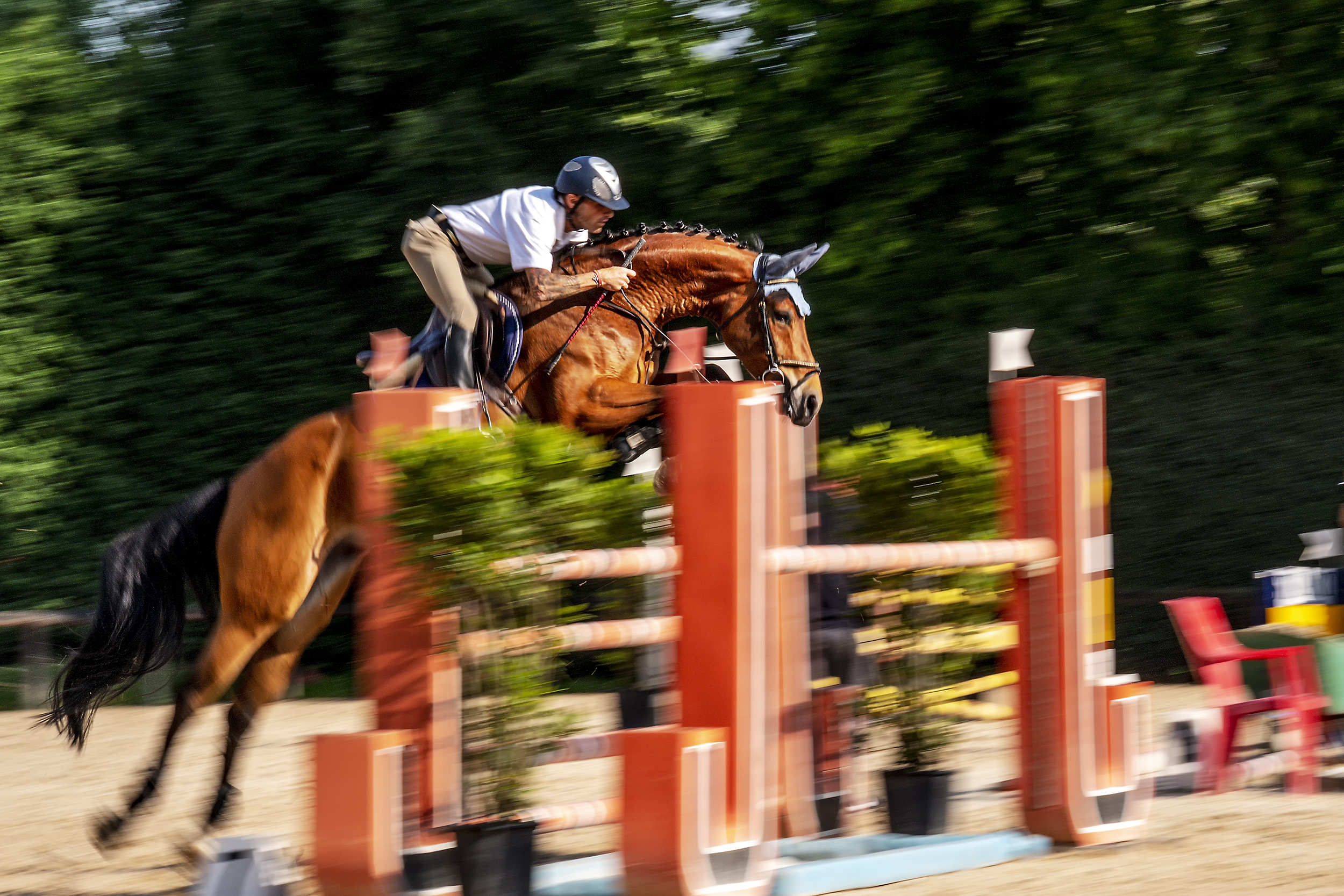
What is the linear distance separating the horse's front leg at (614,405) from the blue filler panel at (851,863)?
1.47 metres

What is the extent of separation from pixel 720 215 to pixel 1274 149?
311cm

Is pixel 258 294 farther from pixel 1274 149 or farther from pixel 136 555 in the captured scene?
pixel 1274 149

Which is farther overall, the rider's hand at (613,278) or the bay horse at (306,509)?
the rider's hand at (613,278)

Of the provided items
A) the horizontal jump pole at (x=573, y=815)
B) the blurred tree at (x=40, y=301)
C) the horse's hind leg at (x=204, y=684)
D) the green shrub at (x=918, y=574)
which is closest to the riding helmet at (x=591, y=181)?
the green shrub at (x=918, y=574)

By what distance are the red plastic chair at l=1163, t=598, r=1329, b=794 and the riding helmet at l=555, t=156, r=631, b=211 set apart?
2631mm

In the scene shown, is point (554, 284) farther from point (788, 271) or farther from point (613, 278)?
point (788, 271)

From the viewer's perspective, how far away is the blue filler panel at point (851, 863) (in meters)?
3.51

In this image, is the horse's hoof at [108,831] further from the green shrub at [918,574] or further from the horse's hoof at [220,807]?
the green shrub at [918,574]

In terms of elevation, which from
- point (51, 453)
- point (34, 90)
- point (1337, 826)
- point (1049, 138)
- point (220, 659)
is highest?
point (34, 90)

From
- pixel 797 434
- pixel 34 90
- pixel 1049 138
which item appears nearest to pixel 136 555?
pixel 797 434

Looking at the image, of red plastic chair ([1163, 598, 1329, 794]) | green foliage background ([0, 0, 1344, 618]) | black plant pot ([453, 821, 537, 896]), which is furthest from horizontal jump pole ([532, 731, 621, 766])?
green foliage background ([0, 0, 1344, 618])

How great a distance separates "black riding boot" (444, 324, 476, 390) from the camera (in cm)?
464

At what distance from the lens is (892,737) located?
15.3ft

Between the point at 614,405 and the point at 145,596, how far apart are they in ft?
5.48
